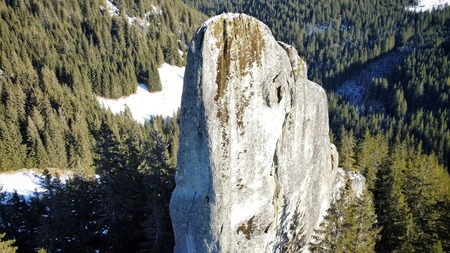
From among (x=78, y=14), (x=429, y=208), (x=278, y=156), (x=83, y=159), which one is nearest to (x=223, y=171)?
(x=278, y=156)

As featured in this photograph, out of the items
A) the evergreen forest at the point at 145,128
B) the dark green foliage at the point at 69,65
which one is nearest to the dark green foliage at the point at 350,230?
the evergreen forest at the point at 145,128

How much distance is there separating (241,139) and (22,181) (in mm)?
52683

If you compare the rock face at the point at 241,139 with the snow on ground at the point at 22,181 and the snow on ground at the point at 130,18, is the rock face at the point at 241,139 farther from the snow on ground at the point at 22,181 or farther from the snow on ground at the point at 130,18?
the snow on ground at the point at 130,18

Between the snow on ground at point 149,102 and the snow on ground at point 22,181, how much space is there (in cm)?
3734

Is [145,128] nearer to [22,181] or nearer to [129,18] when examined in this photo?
[22,181]

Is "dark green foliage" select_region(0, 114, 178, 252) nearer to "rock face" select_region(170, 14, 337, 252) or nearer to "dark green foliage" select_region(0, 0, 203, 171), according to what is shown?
"dark green foliage" select_region(0, 0, 203, 171)

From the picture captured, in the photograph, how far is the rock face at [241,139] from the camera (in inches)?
537

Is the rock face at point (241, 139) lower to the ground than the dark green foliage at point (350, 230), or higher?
higher

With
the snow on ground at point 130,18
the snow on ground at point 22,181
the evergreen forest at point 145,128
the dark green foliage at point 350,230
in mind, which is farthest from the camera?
the snow on ground at point 130,18

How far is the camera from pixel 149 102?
337 ft

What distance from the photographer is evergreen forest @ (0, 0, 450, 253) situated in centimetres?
2719

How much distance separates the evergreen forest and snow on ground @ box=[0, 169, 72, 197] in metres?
1.52

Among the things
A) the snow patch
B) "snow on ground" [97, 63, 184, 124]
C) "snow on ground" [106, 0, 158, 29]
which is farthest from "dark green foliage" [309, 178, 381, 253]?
"snow on ground" [106, 0, 158, 29]

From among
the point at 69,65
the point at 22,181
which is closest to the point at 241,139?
the point at 22,181
